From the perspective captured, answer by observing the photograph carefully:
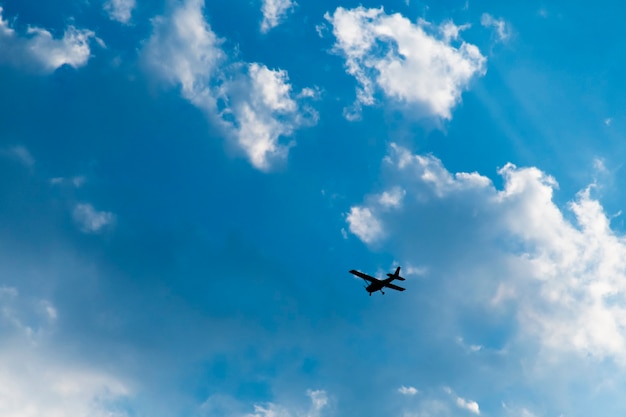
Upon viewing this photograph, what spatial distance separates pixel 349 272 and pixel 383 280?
29.3 feet

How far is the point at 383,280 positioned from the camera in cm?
12825

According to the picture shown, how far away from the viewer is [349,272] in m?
125
